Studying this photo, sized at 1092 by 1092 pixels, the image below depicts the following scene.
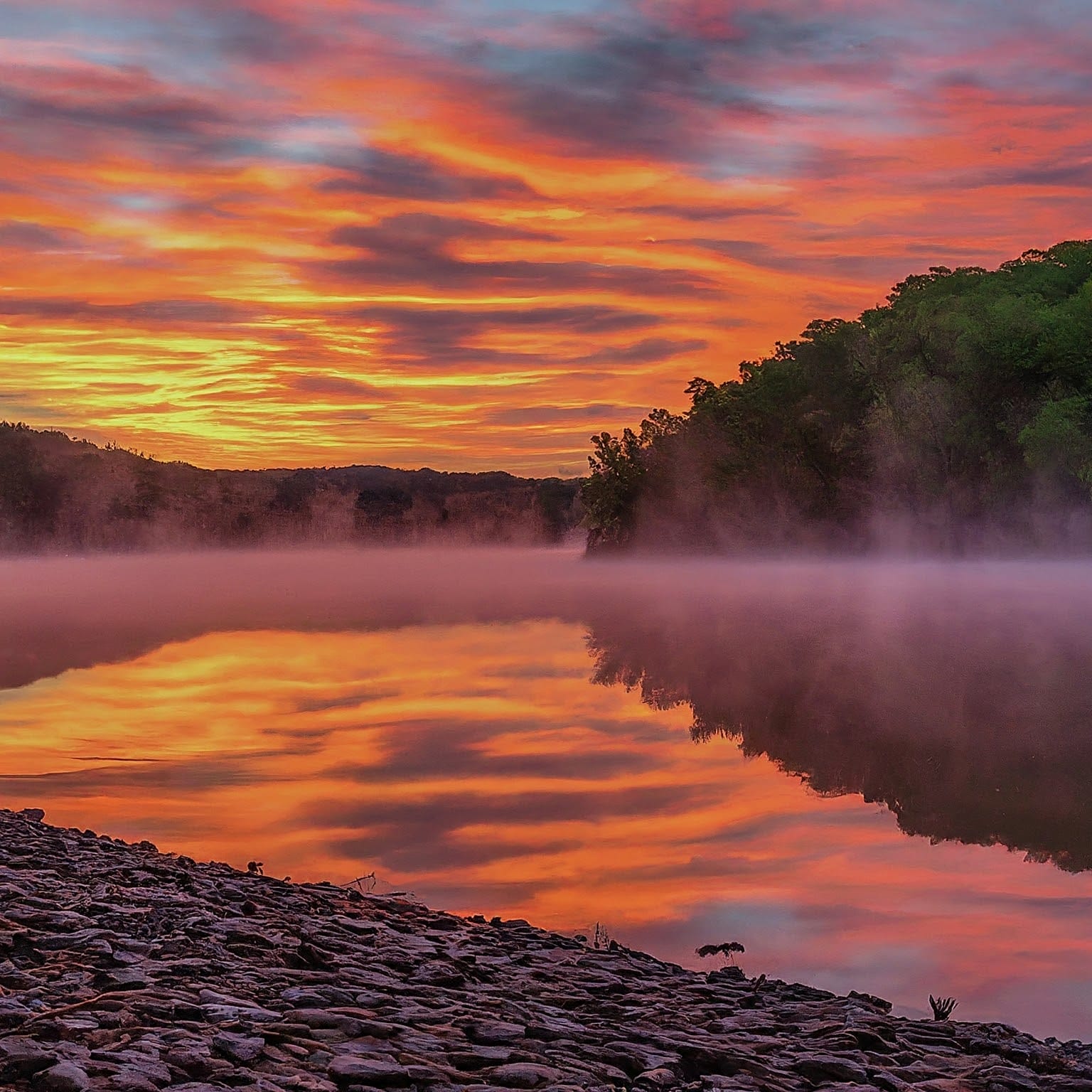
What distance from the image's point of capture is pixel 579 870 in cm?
1656

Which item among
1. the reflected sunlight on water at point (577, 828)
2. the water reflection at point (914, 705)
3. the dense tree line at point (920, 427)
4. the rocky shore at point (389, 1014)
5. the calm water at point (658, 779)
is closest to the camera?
the rocky shore at point (389, 1014)

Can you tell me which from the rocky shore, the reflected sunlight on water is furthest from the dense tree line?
the rocky shore

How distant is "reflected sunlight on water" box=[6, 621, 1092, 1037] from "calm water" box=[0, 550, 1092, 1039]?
7cm

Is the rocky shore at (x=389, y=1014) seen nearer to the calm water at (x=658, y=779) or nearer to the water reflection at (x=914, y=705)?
the calm water at (x=658, y=779)

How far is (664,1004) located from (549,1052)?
7.43 feet

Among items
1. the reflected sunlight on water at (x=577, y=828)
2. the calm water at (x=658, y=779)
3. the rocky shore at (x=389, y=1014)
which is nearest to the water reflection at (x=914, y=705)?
the calm water at (x=658, y=779)

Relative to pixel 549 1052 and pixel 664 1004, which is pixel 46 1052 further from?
pixel 664 1004

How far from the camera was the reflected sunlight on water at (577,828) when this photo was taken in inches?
535

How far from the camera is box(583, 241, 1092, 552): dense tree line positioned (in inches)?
3654

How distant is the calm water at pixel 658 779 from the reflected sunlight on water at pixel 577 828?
66 mm

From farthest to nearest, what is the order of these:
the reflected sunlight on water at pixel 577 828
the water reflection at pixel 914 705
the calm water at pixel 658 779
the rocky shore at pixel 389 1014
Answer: the water reflection at pixel 914 705, the calm water at pixel 658 779, the reflected sunlight on water at pixel 577 828, the rocky shore at pixel 389 1014

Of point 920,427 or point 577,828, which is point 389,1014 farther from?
point 920,427

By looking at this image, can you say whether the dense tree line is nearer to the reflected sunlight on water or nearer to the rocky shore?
the reflected sunlight on water

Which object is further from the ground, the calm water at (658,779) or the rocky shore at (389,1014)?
the rocky shore at (389,1014)
